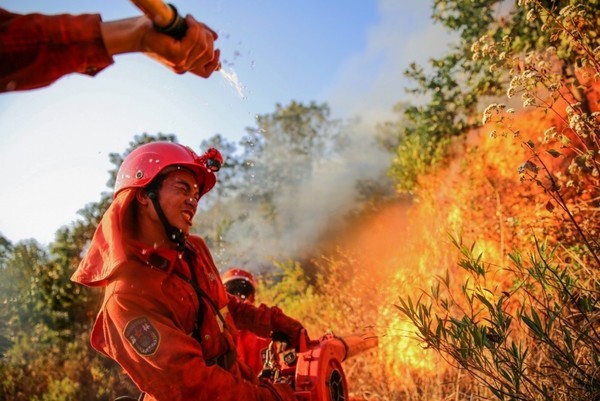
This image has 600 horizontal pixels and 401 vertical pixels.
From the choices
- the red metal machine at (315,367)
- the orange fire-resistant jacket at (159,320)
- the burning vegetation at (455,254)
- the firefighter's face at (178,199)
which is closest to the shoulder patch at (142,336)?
the orange fire-resistant jacket at (159,320)

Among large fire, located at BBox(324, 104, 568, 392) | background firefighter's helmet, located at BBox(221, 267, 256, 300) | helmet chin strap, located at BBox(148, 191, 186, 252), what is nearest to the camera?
helmet chin strap, located at BBox(148, 191, 186, 252)

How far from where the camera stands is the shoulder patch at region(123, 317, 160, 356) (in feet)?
7.12

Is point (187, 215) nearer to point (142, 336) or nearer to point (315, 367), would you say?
point (142, 336)

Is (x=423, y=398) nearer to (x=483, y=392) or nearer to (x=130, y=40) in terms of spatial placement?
(x=483, y=392)

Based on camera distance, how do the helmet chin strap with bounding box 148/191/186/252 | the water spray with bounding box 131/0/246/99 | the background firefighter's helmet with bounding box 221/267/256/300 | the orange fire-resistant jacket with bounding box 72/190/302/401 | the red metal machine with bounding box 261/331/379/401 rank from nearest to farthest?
1. the water spray with bounding box 131/0/246/99
2. the orange fire-resistant jacket with bounding box 72/190/302/401
3. the red metal machine with bounding box 261/331/379/401
4. the helmet chin strap with bounding box 148/191/186/252
5. the background firefighter's helmet with bounding box 221/267/256/300

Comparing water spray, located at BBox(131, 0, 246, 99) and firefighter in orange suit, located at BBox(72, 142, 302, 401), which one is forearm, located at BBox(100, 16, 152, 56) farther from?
firefighter in orange suit, located at BBox(72, 142, 302, 401)

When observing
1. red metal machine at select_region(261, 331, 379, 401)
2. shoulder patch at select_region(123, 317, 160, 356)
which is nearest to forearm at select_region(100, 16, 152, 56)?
shoulder patch at select_region(123, 317, 160, 356)

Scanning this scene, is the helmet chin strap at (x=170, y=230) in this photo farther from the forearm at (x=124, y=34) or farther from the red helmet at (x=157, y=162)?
the forearm at (x=124, y=34)

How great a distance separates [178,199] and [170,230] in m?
0.23

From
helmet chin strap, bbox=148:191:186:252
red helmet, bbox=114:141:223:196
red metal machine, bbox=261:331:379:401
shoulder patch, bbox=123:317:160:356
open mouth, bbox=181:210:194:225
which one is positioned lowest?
shoulder patch, bbox=123:317:160:356

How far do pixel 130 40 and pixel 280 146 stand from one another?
30.8 metres

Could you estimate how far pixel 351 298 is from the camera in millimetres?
6648

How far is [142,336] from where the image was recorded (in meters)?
2.20

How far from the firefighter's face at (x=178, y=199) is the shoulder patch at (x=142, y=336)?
785mm
